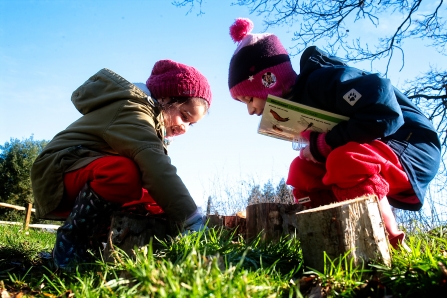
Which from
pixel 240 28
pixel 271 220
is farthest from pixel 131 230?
pixel 240 28

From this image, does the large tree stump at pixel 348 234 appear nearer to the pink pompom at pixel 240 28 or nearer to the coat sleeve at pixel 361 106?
the coat sleeve at pixel 361 106

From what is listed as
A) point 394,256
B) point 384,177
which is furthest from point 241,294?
point 384,177

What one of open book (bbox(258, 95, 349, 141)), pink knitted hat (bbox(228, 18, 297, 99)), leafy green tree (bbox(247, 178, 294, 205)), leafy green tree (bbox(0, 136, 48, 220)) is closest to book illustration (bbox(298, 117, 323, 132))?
open book (bbox(258, 95, 349, 141))

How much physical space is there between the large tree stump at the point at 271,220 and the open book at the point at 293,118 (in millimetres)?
554

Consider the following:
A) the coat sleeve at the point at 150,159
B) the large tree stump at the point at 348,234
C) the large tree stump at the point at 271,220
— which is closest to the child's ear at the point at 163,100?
the coat sleeve at the point at 150,159

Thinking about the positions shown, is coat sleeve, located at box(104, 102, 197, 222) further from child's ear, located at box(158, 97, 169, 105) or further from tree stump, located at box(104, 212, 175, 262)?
child's ear, located at box(158, 97, 169, 105)

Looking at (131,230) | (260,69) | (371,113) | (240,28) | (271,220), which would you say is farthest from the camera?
(240,28)

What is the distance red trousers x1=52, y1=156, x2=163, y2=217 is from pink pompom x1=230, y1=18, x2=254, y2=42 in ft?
5.33

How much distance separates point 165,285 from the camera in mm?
1206

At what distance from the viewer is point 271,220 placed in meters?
2.95

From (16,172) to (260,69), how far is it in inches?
864

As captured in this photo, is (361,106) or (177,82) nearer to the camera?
(361,106)

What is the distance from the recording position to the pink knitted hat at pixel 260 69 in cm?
315

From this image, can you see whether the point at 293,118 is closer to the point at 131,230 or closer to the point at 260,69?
the point at 260,69
